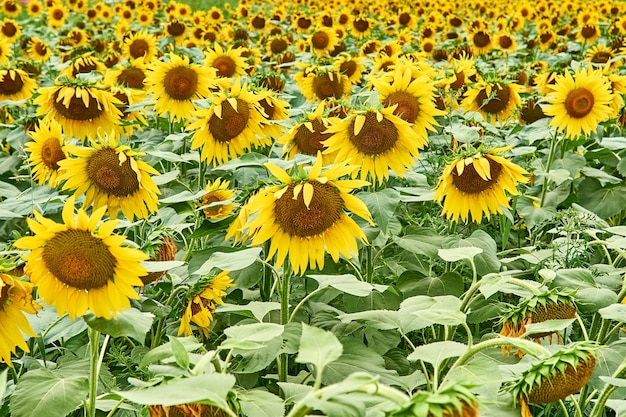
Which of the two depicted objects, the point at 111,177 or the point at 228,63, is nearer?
the point at 111,177

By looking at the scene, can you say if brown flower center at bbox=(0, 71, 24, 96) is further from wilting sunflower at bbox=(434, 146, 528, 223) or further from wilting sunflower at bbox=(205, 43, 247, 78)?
wilting sunflower at bbox=(434, 146, 528, 223)

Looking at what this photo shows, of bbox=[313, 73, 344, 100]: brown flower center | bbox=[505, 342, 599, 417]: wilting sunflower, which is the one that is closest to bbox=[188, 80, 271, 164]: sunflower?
bbox=[313, 73, 344, 100]: brown flower center

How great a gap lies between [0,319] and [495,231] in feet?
6.15

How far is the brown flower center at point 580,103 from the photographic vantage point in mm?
2729

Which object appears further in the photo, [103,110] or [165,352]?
[103,110]

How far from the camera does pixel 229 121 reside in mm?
2475

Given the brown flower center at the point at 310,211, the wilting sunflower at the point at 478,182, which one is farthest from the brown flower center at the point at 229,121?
the brown flower center at the point at 310,211

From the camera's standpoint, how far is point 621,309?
4.93 feet

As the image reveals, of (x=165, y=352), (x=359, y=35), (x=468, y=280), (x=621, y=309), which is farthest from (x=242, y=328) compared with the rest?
(x=359, y=35)

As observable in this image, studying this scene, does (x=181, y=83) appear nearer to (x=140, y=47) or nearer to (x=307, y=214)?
(x=307, y=214)

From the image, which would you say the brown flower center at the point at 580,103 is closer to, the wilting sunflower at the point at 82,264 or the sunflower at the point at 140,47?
the wilting sunflower at the point at 82,264

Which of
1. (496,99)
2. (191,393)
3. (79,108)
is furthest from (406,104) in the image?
(191,393)

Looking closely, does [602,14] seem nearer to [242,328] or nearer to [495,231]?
[495,231]

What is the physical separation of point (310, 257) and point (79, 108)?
1.32m
